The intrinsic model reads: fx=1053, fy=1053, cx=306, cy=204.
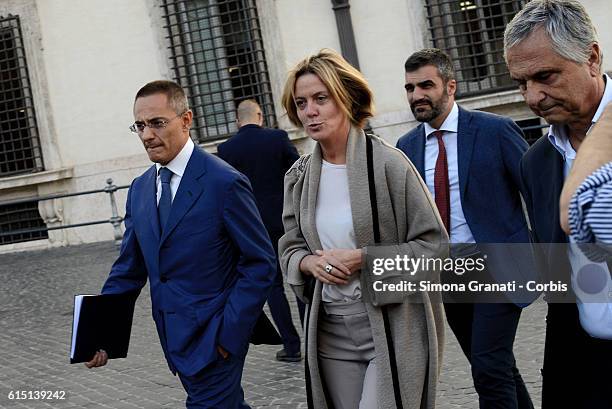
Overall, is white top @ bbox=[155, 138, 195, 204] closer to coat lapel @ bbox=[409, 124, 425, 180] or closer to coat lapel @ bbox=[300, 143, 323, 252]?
coat lapel @ bbox=[300, 143, 323, 252]

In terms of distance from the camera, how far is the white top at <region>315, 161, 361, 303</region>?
11.9ft

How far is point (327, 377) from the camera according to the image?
370 cm

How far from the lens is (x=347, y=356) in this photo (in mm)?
3648

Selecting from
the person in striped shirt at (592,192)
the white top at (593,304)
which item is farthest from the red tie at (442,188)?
the person in striped shirt at (592,192)

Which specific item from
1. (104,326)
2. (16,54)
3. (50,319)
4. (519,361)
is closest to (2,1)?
(16,54)

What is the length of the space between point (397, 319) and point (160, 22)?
12.7 metres

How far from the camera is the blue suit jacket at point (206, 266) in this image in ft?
13.1

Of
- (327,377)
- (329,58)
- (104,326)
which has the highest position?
(329,58)

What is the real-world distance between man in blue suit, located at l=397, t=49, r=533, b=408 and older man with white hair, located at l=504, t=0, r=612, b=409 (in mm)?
1791

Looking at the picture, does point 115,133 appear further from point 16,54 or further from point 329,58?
point 329,58

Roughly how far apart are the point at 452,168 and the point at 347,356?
4.46 ft

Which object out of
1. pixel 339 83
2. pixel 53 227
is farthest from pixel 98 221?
pixel 339 83

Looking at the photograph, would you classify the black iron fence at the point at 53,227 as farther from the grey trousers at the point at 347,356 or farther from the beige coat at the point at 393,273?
the grey trousers at the point at 347,356

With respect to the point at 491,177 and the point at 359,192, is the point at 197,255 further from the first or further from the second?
the point at 491,177
